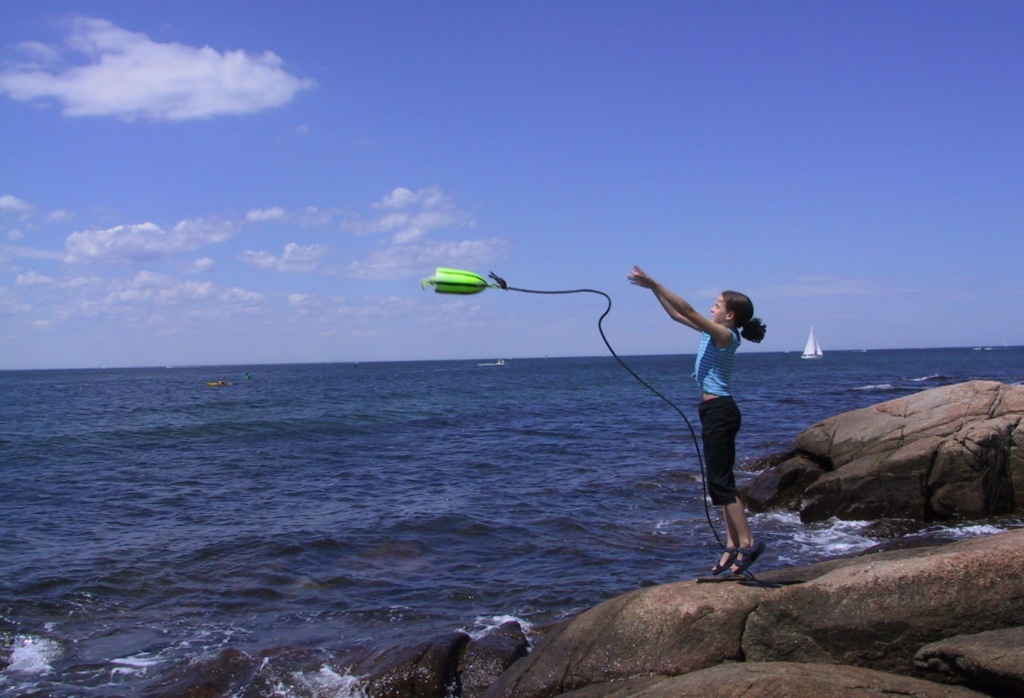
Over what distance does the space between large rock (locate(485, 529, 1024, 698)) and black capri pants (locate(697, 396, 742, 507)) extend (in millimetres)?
807

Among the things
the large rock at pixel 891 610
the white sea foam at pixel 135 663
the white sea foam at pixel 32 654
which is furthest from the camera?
the white sea foam at pixel 32 654

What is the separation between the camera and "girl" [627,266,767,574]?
6500 mm

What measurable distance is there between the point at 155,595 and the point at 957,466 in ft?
44.9

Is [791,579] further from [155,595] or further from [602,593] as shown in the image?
[155,595]

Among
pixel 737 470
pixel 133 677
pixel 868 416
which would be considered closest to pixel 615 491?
pixel 737 470

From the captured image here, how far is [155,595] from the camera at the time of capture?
12.0 m

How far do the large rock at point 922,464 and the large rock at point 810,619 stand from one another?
8252 millimetres

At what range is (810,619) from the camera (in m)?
6.01

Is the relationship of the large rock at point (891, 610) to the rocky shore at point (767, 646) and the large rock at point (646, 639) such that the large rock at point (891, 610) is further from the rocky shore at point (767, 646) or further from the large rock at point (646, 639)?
the large rock at point (646, 639)

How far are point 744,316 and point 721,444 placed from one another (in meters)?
1.11

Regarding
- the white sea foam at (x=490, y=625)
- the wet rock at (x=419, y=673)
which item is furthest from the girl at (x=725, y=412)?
the white sea foam at (x=490, y=625)

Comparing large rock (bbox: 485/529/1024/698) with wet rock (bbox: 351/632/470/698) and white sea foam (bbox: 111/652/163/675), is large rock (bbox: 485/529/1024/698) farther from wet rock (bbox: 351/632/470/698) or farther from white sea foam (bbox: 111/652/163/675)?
white sea foam (bbox: 111/652/163/675)

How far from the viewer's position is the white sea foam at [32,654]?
948 centimetres

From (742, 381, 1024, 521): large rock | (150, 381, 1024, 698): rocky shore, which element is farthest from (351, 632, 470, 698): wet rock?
(742, 381, 1024, 521): large rock
